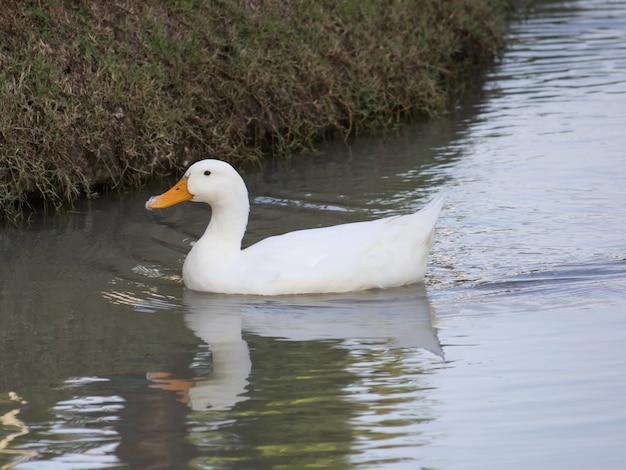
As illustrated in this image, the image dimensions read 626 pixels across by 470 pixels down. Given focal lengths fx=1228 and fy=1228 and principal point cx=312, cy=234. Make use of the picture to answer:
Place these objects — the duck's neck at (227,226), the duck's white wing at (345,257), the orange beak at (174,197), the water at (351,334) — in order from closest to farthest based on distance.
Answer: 1. the water at (351,334)
2. the duck's white wing at (345,257)
3. the duck's neck at (227,226)
4. the orange beak at (174,197)

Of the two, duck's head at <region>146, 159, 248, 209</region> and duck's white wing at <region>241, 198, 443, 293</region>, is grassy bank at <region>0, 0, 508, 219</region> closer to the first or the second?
duck's head at <region>146, 159, 248, 209</region>

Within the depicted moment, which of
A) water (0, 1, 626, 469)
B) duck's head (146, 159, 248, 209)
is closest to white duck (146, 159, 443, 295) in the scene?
duck's head (146, 159, 248, 209)

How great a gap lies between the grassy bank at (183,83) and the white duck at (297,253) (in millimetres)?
2210

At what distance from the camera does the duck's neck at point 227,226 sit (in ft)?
25.5

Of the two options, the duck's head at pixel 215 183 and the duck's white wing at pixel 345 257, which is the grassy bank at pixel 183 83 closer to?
the duck's head at pixel 215 183

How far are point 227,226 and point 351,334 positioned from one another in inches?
57.9

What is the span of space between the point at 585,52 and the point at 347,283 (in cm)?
913

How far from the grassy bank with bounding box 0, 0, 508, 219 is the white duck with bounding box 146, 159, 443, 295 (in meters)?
2.21

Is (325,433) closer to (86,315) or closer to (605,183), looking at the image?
(86,315)

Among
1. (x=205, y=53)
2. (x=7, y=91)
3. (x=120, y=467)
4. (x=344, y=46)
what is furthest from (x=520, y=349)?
(x=344, y=46)

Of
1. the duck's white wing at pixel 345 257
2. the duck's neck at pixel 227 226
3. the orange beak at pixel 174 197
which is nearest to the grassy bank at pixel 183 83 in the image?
the orange beak at pixel 174 197

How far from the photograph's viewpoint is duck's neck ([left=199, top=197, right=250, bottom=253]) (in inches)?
306

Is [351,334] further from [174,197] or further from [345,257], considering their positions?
[174,197]

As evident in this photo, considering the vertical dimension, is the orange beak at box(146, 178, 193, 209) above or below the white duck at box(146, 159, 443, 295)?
above
